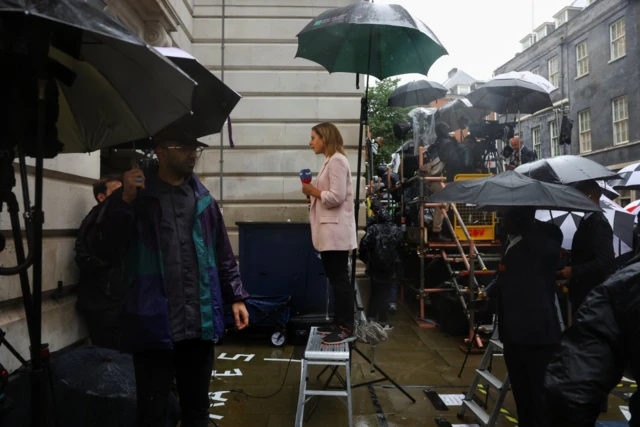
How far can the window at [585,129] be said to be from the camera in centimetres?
2555

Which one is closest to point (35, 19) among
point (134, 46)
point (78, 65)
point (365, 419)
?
point (134, 46)

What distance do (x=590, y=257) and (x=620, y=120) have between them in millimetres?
22705

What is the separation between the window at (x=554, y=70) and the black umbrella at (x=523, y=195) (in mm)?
28730

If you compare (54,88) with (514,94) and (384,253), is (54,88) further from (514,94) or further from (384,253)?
(514,94)

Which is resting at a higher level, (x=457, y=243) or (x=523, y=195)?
(x=523, y=195)

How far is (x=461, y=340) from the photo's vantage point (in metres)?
7.14

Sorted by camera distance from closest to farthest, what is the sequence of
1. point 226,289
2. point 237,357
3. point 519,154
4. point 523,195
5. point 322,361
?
1. point 226,289
2. point 523,195
3. point 322,361
4. point 237,357
5. point 519,154

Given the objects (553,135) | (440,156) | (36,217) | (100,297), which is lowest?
(100,297)

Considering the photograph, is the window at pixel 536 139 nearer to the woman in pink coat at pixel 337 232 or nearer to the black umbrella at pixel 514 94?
the black umbrella at pixel 514 94

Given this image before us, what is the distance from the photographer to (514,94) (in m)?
8.93

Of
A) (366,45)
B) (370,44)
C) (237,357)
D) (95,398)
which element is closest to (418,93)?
(366,45)

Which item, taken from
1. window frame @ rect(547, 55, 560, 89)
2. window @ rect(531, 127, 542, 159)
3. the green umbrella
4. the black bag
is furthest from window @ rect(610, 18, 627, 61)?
the green umbrella

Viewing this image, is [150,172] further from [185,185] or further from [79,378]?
[79,378]

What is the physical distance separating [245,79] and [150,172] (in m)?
6.48
